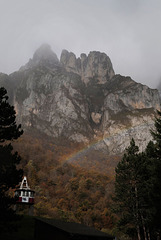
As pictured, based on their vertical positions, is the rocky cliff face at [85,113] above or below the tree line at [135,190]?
above

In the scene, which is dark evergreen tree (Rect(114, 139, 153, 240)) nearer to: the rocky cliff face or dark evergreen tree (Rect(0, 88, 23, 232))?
dark evergreen tree (Rect(0, 88, 23, 232))

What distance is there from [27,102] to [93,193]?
118 m

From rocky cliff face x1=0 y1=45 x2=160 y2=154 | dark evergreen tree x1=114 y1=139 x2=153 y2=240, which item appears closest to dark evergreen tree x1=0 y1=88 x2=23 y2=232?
dark evergreen tree x1=114 y1=139 x2=153 y2=240

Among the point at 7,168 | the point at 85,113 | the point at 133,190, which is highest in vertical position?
the point at 85,113

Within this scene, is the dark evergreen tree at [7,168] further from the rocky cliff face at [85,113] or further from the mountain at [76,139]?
the rocky cliff face at [85,113]

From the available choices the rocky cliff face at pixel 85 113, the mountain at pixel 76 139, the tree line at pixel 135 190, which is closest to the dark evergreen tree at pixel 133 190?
the tree line at pixel 135 190

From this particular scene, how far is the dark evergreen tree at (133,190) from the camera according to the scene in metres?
29.4

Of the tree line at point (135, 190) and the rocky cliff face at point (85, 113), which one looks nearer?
the tree line at point (135, 190)

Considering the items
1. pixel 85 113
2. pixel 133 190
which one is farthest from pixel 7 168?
pixel 85 113

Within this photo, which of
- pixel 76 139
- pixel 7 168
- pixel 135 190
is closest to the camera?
pixel 7 168

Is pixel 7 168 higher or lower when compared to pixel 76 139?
lower

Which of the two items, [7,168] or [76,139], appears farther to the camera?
[76,139]

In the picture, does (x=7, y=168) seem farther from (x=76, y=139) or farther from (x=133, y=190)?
(x=76, y=139)

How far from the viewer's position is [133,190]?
3166 cm
